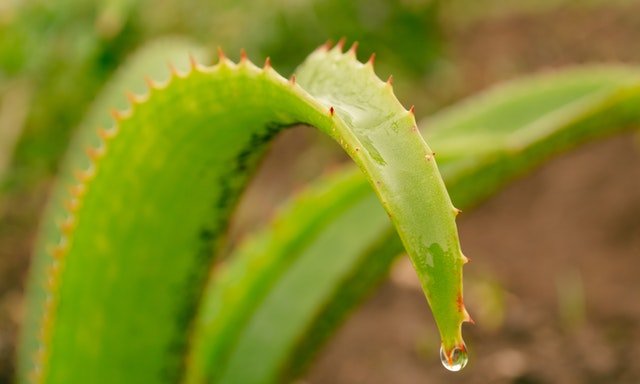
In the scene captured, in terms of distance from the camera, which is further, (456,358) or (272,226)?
(272,226)

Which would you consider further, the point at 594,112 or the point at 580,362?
the point at 580,362

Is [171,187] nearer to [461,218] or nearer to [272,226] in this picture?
[272,226]

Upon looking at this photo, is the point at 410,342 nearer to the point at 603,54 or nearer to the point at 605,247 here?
the point at 605,247

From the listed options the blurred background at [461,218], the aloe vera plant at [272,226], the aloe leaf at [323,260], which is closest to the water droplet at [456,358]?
the aloe vera plant at [272,226]

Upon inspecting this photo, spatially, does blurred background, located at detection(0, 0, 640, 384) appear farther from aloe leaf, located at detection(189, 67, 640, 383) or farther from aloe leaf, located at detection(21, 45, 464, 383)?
aloe leaf, located at detection(21, 45, 464, 383)

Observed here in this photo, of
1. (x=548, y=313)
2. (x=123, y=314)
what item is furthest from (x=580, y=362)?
(x=123, y=314)

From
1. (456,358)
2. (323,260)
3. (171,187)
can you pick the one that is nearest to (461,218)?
(323,260)

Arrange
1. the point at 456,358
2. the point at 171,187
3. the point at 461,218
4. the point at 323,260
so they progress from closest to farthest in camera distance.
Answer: the point at 456,358 → the point at 171,187 → the point at 323,260 → the point at 461,218

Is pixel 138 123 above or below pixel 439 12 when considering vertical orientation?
above
